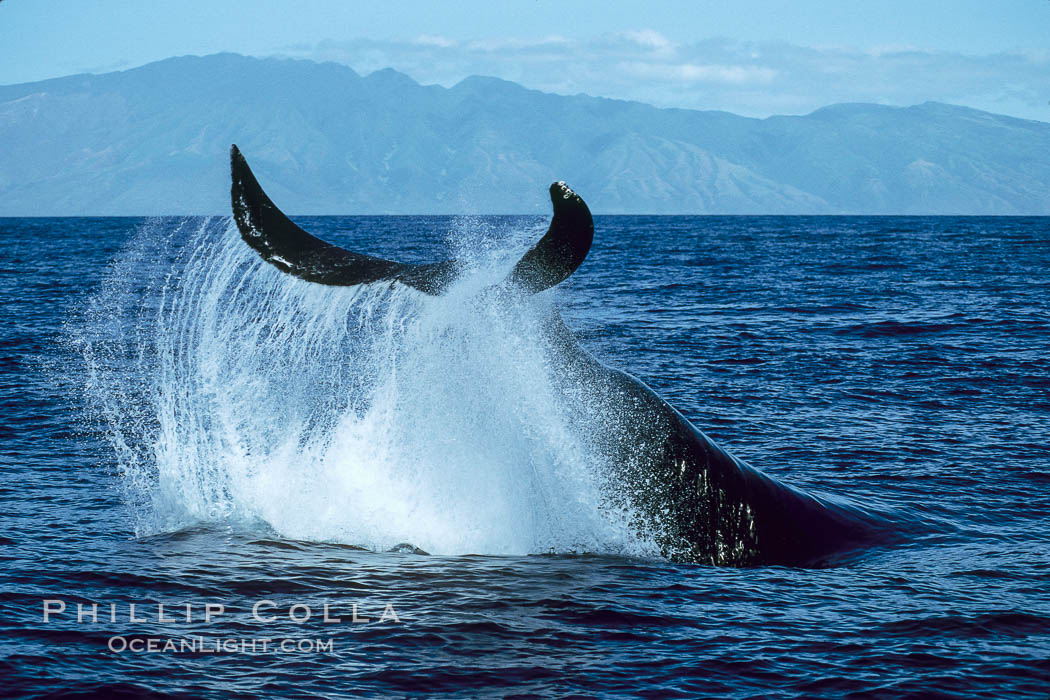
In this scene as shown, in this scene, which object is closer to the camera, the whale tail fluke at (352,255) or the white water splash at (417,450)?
the whale tail fluke at (352,255)

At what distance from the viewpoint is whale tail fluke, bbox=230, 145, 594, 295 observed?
6.02 metres

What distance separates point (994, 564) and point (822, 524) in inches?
54.4

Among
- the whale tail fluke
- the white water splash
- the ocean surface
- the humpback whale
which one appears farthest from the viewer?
the humpback whale

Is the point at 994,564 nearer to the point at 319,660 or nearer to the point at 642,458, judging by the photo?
the point at 642,458

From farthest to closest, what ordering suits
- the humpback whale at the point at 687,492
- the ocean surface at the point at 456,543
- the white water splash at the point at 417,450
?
the humpback whale at the point at 687,492 → the white water splash at the point at 417,450 → the ocean surface at the point at 456,543

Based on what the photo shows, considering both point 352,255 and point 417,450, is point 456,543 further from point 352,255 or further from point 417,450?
point 352,255

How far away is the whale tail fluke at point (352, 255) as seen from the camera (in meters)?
6.02

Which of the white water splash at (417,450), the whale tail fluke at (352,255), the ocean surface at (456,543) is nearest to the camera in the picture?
the whale tail fluke at (352,255)

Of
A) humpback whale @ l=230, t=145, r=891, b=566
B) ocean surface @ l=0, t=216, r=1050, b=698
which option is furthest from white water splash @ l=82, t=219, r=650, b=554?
humpback whale @ l=230, t=145, r=891, b=566

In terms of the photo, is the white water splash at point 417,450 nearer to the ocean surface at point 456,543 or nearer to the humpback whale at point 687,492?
the ocean surface at point 456,543

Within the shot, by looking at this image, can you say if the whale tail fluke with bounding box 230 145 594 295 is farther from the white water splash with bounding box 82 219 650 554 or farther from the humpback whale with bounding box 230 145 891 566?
the humpback whale with bounding box 230 145 891 566

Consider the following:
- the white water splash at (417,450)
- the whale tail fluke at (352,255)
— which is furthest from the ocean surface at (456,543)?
the whale tail fluke at (352,255)

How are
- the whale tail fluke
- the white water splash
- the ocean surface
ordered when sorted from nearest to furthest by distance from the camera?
the whale tail fluke → the ocean surface → the white water splash

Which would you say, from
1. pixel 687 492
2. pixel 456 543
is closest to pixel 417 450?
pixel 456 543
